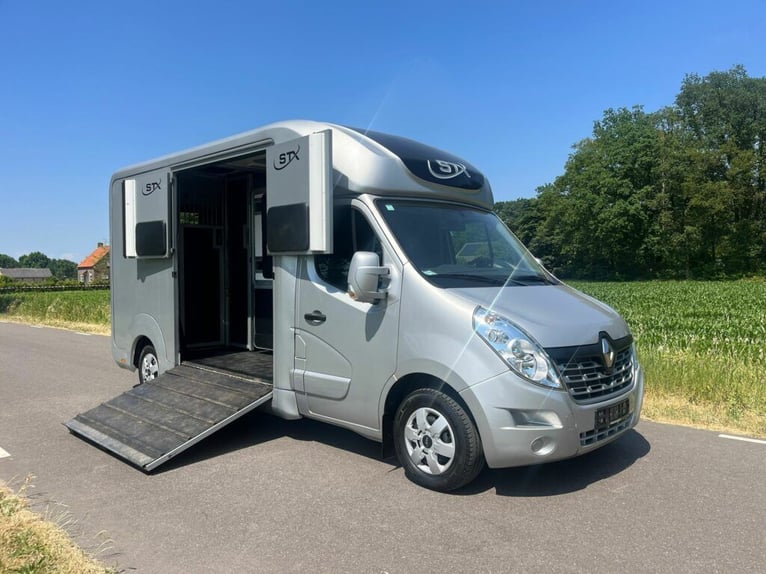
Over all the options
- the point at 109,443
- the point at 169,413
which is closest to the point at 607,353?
the point at 169,413

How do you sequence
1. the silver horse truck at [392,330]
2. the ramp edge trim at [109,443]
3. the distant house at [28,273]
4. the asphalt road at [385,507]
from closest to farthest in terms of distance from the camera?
the asphalt road at [385,507] → the silver horse truck at [392,330] → the ramp edge trim at [109,443] → the distant house at [28,273]

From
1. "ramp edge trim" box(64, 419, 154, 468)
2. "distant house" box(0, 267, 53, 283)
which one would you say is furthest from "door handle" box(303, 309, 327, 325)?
"distant house" box(0, 267, 53, 283)

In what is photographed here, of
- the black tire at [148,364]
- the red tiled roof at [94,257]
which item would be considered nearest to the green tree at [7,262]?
the red tiled roof at [94,257]

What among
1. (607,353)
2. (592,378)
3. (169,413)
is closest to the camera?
(592,378)

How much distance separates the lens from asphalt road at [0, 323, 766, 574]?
3365mm

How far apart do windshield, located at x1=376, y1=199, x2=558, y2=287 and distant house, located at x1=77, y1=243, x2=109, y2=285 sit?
118355 mm

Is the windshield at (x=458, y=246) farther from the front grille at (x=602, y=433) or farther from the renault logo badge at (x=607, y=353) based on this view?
the front grille at (x=602, y=433)

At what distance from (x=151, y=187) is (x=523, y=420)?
5266mm

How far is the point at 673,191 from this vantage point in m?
58.8

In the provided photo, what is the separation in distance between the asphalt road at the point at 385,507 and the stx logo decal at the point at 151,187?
2920 mm

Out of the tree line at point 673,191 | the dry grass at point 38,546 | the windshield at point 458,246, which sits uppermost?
the tree line at point 673,191

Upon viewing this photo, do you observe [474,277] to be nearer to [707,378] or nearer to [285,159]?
[285,159]

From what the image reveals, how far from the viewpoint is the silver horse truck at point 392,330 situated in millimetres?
4059

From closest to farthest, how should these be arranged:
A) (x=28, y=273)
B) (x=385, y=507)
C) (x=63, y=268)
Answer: (x=385, y=507), (x=28, y=273), (x=63, y=268)
